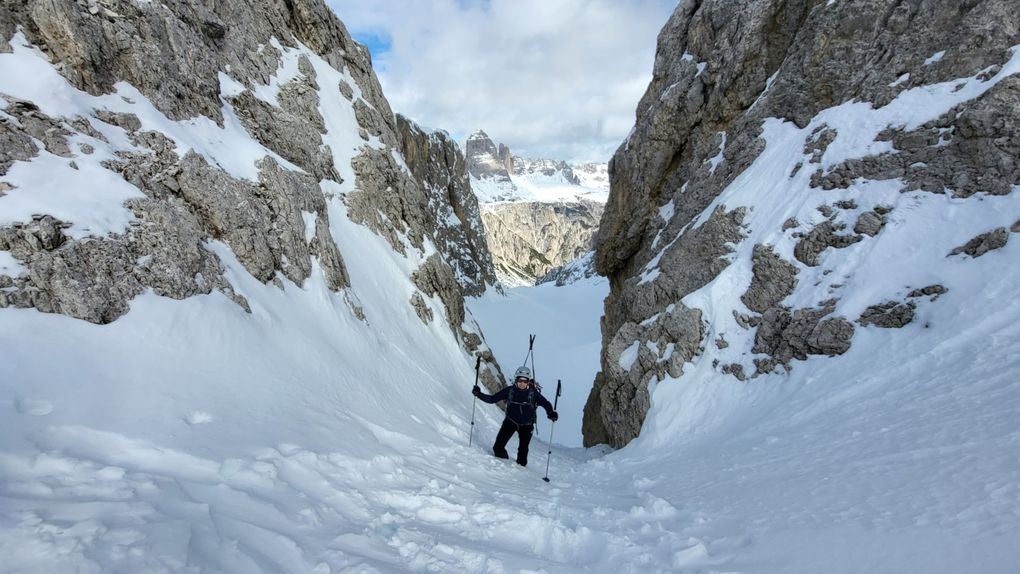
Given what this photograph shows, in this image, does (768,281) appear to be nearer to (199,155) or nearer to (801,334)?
(801,334)

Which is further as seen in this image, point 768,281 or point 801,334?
point 768,281

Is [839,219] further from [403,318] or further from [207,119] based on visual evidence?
[207,119]

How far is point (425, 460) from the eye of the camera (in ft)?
27.3

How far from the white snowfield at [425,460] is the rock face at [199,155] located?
0.37 meters

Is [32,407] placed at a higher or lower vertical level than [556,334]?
lower

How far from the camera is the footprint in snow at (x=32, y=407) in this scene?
16.3 ft

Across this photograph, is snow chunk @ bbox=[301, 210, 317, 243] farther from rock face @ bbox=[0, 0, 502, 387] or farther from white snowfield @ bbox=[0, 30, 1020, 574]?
white snowfield @ bbox=[0, 30, 1020, 574]

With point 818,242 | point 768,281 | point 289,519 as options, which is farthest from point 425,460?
point 818,242

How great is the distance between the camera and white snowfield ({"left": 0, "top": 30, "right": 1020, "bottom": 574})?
3.90 m

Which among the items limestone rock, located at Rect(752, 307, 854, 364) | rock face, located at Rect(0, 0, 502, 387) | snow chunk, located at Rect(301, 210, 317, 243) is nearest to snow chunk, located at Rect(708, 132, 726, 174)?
limestone rock, located at Rect(752, 307, 854, 364)

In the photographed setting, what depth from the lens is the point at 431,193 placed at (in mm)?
60719

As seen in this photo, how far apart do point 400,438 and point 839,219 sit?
14.1 metres

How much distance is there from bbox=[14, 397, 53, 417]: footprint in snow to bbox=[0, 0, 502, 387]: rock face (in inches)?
93.6

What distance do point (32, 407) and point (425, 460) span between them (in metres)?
5.26
